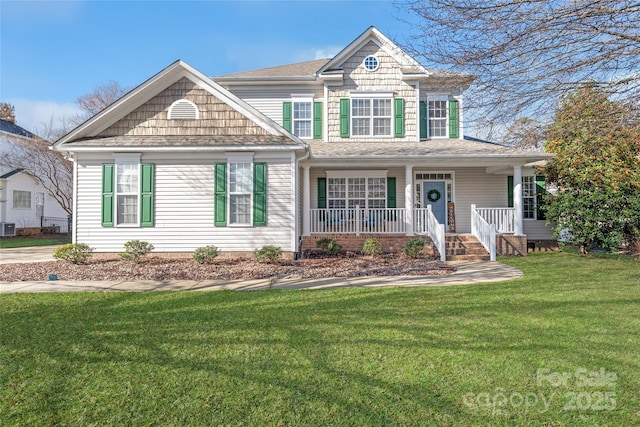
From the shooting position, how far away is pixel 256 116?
1072 cm

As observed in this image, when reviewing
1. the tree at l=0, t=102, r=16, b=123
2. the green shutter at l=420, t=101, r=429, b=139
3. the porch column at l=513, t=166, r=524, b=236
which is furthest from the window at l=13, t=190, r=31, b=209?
the porch column at l=513, t=166, r=524, b=236

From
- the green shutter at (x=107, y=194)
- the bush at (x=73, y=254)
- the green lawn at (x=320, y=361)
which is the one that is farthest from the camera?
the green shutter at (x=107, y=194)

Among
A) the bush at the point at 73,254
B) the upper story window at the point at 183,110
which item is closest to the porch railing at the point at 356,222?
the upper story window at the point at 183,110

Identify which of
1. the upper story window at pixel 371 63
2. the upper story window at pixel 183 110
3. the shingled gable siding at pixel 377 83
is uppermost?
the upper story window at pixel 371 63

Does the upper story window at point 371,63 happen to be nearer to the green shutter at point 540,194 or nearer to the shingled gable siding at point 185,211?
the shingled gable siding at point 185,211

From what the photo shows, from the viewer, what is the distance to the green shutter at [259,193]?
34.7 feet

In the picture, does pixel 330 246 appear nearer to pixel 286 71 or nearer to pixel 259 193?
pixel 259 193

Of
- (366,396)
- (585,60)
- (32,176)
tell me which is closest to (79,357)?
(366,396)

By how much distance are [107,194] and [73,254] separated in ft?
6.37

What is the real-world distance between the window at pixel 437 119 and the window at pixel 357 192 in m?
2.80

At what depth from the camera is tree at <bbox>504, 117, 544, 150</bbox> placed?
6234 mm

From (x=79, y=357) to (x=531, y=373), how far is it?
4300 millimetres

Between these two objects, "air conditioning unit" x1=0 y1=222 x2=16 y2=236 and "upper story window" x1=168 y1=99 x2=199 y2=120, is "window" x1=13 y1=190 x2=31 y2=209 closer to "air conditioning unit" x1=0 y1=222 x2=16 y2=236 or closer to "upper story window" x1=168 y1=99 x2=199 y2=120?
"air conditioning unit" x1=0 y1=222 x2=16 y2=236

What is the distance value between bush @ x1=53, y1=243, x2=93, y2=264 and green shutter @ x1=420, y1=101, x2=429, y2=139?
38.8 feet
